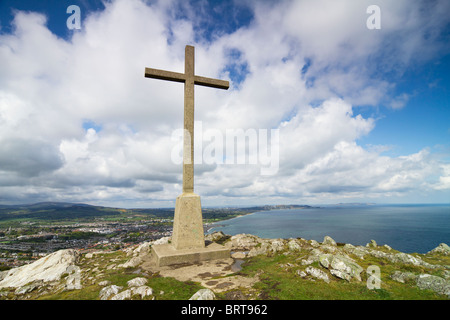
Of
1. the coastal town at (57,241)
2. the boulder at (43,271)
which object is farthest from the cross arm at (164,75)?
the coastal town at (57,241)

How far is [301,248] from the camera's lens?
44.3 feet

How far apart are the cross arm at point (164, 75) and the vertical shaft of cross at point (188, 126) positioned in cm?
41

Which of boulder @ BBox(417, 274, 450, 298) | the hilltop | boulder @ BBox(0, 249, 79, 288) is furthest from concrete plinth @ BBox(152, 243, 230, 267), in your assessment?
boulder @ BBox(417, 274, 450, 298)

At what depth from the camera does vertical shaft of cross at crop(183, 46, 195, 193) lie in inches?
497

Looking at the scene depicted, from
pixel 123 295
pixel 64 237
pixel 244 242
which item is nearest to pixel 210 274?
pixel 123 295

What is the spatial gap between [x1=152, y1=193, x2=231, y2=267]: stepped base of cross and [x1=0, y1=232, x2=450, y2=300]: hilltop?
0.49m

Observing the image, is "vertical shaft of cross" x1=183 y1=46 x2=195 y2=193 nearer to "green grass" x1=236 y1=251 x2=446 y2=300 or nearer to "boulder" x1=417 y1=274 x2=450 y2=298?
"green grass" x1=236 y1=251 x2=446 y2=300

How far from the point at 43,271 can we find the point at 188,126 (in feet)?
39.8

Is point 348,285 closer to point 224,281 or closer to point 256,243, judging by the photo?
point 224,281

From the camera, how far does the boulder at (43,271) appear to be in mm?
10883

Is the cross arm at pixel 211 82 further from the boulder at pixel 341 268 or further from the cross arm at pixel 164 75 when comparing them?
the boulder at pixel 341 268
